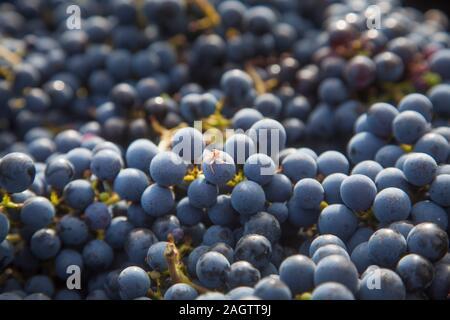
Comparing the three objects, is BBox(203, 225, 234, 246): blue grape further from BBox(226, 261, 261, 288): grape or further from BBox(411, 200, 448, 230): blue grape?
BBox(411, 200, 448, 230): blue grape

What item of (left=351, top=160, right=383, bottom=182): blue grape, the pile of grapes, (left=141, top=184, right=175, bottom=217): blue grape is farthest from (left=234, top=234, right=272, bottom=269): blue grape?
(left=351, top=160, right=383, bottom=182): blue grape

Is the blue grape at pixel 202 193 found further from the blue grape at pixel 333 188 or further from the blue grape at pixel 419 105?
the blue grape at pixel 419 105

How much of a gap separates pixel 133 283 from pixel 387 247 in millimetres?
518

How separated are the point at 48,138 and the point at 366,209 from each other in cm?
98

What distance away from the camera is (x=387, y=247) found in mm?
1141

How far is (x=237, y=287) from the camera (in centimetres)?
112

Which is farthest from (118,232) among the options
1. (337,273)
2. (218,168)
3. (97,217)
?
(337,273)

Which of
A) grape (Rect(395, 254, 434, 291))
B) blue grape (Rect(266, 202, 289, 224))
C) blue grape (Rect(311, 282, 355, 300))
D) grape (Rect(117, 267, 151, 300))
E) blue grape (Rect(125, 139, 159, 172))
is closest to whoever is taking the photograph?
blue grape (Rect(311, 282, 355, 300))

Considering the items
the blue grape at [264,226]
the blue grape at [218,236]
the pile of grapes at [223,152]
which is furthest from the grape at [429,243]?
the blue grape at [218,236]

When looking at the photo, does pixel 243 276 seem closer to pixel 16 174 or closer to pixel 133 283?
pixel 133 283

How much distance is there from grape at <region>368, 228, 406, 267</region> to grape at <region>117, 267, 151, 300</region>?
465 mm

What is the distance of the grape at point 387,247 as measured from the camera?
1.14 metres

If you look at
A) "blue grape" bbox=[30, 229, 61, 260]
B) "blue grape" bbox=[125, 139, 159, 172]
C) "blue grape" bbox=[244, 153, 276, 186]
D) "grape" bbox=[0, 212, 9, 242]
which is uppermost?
"blue grape" bbox=[125, 139, 159, 172]

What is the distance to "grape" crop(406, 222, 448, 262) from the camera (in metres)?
1.13
